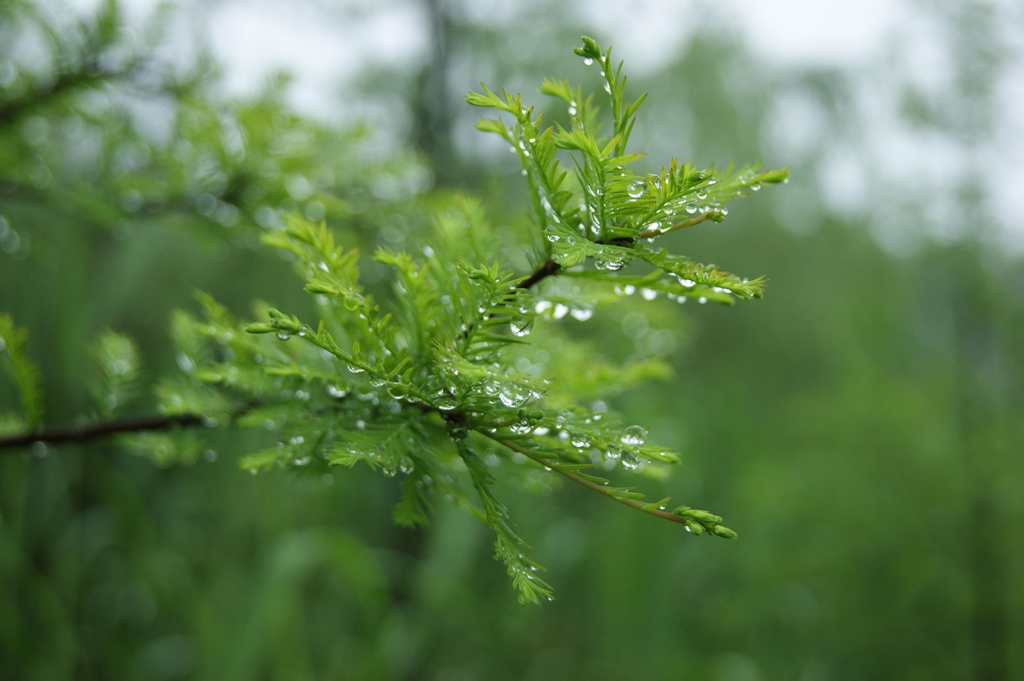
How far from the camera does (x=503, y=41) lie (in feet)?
4.16

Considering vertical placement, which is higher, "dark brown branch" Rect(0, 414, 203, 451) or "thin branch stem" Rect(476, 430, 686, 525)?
"thin branch stem" Rect(476, 430, 686, 525)

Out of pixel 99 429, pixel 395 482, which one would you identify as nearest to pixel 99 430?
pixel 99 429

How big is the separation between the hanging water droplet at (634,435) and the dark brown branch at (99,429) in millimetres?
220

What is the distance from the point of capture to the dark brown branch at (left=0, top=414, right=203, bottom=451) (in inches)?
13.7

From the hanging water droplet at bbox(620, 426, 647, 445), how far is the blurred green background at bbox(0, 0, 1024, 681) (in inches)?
15.9

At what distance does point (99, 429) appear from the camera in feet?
1.18

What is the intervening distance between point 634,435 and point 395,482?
0.98 metres

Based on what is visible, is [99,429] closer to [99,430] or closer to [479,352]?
[99,430]

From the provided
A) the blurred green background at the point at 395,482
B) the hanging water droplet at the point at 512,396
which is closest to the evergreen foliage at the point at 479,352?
the hanging water droplet at the point at 512,396

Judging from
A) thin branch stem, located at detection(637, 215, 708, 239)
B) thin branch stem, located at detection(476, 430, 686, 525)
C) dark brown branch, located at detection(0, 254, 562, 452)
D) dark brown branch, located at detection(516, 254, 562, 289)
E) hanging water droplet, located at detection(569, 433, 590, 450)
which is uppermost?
thin branch stem, located at detection(637, 215, 708, 239)

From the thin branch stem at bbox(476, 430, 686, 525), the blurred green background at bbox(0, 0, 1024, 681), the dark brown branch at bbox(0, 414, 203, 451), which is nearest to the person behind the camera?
the thin branch stem at bbox(476, 430, 686, 525)

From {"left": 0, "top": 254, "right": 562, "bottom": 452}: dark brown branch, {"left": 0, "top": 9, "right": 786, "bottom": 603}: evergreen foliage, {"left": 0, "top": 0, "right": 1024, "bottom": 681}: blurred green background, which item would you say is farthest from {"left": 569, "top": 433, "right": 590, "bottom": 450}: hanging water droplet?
{"left": 0, "top": 0, "right": 1024, "bottom": 681}: blurred green background

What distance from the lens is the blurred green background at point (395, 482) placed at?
608mm

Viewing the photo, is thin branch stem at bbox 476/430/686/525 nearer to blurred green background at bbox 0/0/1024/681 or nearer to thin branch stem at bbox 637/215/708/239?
thin branch stem at bbox 637/215/708/239
